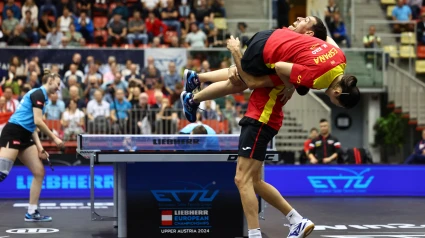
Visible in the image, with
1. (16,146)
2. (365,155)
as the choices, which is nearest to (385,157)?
(365,155)

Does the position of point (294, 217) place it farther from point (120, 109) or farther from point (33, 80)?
point (33, 80)

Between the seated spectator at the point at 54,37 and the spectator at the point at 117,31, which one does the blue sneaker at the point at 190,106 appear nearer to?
the spectator at the point at 117,31

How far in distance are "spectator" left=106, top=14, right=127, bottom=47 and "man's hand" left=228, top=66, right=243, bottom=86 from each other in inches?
484

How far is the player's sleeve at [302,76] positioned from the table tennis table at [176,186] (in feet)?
4.30

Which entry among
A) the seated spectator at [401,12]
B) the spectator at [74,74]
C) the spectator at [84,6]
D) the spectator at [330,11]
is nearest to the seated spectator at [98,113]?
the spectator at [74,74]

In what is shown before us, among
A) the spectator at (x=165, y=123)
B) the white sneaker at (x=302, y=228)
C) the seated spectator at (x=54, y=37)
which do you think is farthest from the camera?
the seated spectator at (x=54, y=37)

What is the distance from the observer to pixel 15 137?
468 inches

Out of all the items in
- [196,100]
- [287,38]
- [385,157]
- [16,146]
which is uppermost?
[287,38]

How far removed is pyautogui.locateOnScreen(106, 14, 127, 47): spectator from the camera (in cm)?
2120

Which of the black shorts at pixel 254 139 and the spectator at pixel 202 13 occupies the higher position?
the spectator at pixel 202 13

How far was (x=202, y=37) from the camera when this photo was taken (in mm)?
21312

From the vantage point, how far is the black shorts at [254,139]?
878 cm

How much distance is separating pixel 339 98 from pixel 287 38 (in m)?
0.80

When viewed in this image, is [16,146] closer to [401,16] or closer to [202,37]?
[202,37]
